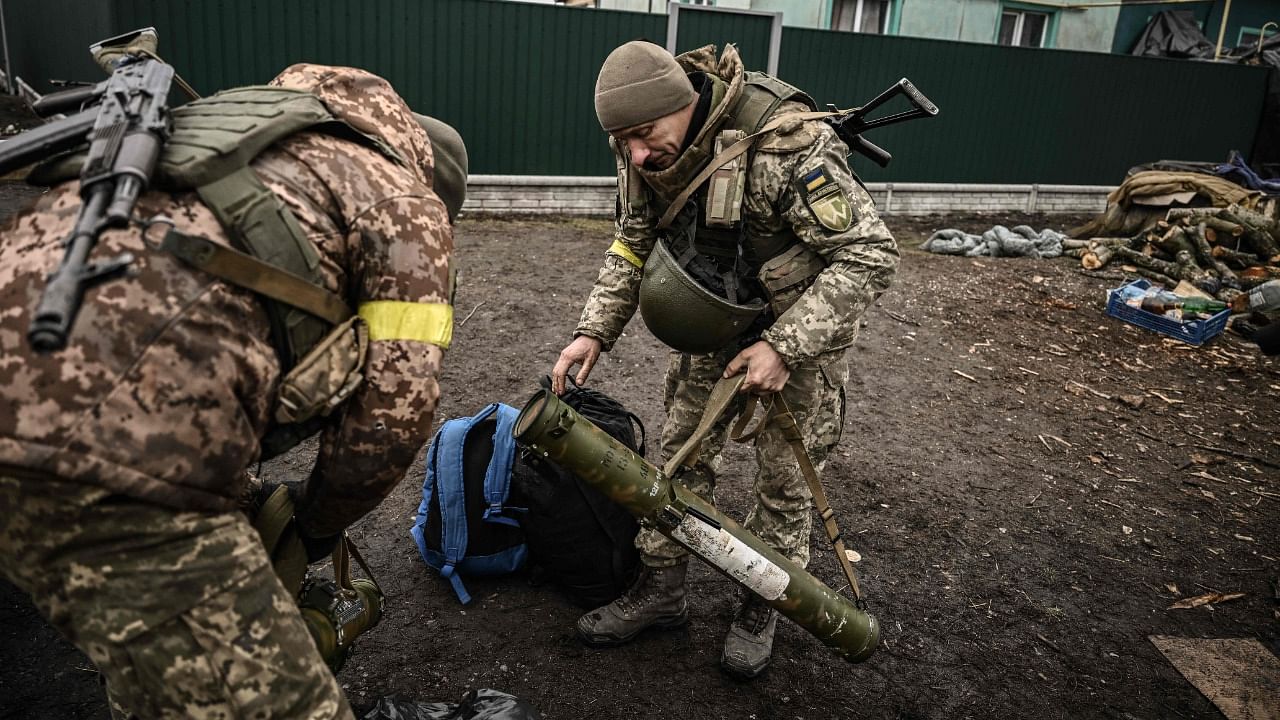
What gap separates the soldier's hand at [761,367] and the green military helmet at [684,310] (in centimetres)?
11

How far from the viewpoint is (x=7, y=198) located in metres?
7.46

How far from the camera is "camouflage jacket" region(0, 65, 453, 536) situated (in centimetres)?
131

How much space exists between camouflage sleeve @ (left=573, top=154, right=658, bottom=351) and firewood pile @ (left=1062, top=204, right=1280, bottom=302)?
7.10m

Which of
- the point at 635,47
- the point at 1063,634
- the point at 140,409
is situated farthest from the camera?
the point at 1063,634

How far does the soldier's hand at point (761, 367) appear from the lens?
98.2 inches

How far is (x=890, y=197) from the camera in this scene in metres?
11.2

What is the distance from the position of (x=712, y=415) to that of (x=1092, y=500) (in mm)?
2601

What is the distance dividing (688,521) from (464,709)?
789mm

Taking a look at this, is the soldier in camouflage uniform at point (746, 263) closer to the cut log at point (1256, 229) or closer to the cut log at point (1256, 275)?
the cut log at point (1256, 275)

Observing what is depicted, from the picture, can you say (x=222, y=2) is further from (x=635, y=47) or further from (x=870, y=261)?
(x=870, y=261)

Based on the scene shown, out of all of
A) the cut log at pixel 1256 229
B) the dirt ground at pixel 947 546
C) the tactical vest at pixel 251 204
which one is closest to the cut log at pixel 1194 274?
the cut log at pixel 1256 229

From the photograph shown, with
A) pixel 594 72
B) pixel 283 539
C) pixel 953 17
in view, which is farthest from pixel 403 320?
pixel 953 17

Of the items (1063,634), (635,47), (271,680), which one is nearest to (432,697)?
(271,680)

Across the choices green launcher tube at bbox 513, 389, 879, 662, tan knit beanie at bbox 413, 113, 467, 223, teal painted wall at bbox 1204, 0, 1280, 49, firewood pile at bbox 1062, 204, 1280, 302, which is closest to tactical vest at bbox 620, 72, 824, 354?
green launcher tube at bbox 513, 389, 879, 662
